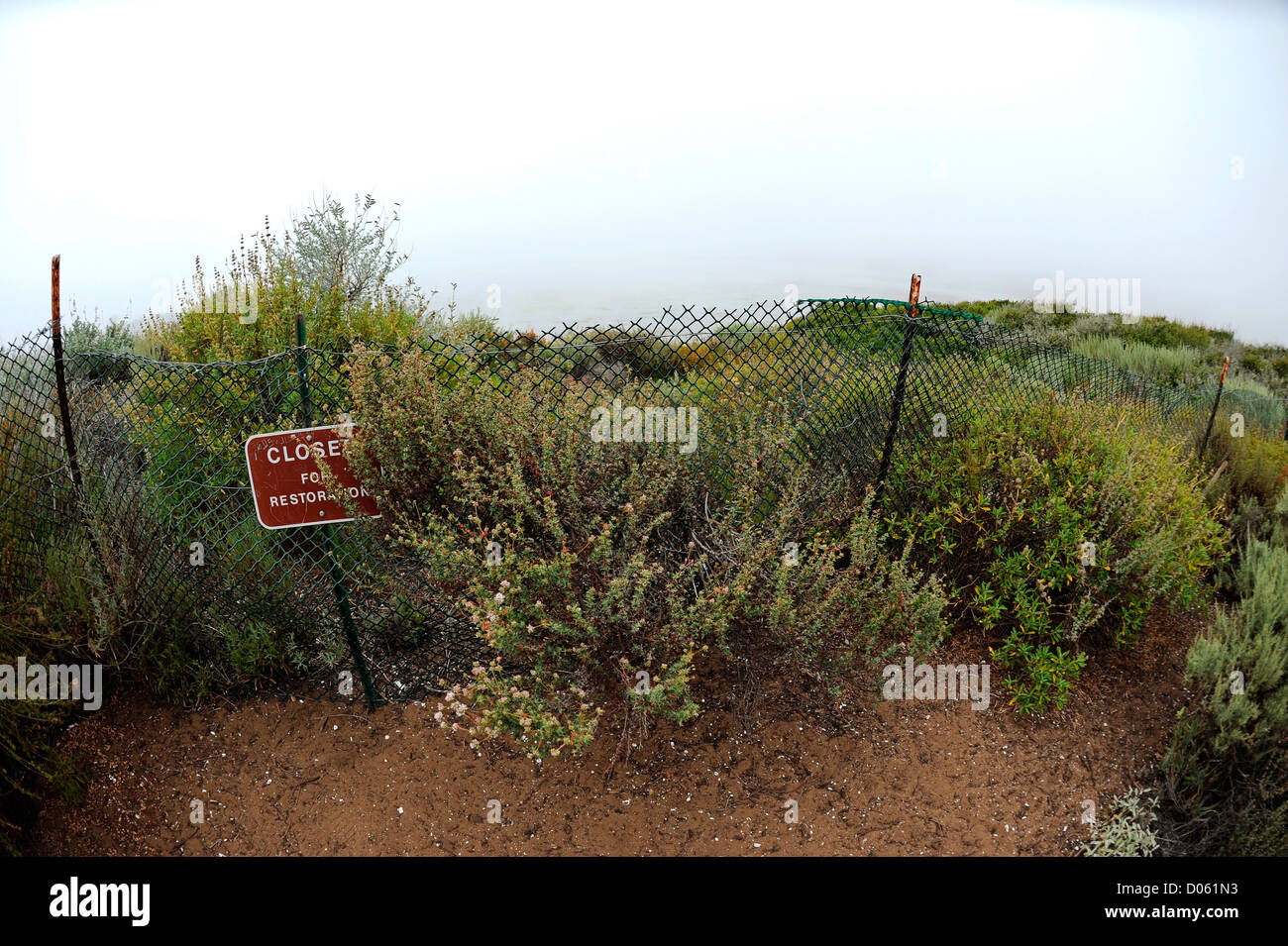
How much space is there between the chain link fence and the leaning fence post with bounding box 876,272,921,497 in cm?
1

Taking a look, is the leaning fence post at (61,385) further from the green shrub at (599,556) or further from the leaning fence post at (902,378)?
the leaning fence post at (902,378)

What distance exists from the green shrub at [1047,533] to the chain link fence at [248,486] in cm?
40

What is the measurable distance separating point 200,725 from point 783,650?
2.97m

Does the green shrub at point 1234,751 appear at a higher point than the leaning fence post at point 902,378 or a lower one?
lower

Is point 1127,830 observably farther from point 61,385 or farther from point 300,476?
point 61,385

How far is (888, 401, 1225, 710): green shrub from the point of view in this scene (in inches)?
182

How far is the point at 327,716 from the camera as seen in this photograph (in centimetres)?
437

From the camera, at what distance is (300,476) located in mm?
4004

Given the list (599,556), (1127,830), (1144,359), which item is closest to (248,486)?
(599,556)

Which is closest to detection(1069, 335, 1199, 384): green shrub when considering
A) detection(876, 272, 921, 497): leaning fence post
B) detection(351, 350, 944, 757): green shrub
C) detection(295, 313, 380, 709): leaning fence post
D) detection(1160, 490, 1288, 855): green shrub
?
detection(876, 272, 921, 497): leaning fence post

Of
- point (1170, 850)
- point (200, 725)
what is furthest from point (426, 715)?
point (1170, 850)

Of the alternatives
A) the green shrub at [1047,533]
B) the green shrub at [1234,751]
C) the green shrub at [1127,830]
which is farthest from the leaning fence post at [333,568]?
the green shrub at [1234,751]

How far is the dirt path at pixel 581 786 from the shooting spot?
378cm

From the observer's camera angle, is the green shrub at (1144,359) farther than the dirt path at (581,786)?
Yes
